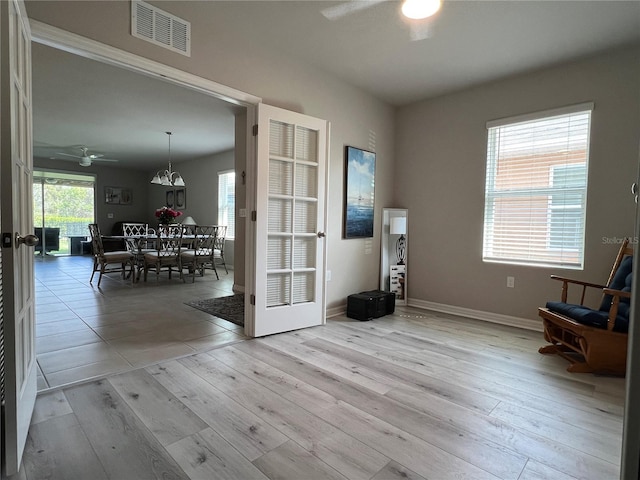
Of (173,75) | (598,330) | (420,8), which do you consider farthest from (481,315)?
(173,75)

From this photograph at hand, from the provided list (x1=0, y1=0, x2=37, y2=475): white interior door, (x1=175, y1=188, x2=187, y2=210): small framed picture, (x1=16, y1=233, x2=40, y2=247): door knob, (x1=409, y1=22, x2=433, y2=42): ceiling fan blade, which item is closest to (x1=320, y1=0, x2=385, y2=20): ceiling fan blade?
(x1=409, y1=22, x2=433, y2=42): ceiling fan blade

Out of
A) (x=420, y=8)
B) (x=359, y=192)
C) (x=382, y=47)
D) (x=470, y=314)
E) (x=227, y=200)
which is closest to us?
(x=420, y=8)

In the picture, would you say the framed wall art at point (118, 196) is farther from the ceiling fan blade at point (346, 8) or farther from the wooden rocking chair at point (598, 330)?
the wooden rocking chair at point (598, 330)

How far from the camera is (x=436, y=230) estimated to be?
4074 millimetres

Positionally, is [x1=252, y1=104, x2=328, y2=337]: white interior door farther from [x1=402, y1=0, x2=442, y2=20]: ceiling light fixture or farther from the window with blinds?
the window with blinds

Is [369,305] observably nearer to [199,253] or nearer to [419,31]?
[419,31]

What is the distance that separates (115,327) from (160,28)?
249cm

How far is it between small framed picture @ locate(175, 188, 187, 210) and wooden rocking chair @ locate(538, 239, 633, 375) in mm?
8185

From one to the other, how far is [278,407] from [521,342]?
7.48ft

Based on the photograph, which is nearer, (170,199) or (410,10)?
(410,10)

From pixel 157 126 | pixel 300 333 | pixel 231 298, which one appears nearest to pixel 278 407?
pixel 300 333

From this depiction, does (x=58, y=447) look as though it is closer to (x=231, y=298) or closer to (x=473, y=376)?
(x=473, y=376)

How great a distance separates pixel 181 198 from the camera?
29.3 ft

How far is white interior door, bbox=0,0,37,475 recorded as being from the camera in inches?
50.1
